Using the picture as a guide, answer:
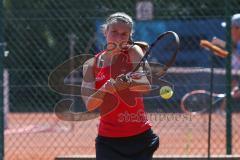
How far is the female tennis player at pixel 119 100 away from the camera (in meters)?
4.78

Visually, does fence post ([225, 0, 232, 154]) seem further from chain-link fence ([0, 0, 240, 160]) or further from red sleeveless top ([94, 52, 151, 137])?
red sleeveless top ([94, 52, 151, 137])

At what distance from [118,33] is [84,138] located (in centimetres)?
472

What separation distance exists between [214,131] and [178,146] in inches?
52.6

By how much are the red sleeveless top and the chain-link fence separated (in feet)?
7.38

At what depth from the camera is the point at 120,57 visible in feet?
16.1

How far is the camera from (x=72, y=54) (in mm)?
8789

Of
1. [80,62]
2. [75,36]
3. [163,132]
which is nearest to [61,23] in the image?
[75,36]

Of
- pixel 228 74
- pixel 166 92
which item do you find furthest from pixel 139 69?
pixel 228 74

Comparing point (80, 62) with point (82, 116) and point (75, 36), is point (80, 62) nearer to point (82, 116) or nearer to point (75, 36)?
point (82, 116)

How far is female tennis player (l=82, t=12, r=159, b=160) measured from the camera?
478 centimetres

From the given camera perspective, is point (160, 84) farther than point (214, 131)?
No

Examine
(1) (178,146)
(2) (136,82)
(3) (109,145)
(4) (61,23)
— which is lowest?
(1) (178,146)

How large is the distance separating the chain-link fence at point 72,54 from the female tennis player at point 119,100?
2250 millimetres

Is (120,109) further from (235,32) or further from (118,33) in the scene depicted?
(235,32)
